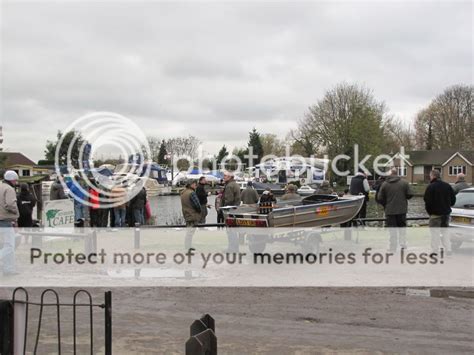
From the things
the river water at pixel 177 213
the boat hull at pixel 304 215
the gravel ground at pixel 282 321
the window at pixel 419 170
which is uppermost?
the window at pixel 419 170

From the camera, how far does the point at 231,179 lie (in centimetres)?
1338

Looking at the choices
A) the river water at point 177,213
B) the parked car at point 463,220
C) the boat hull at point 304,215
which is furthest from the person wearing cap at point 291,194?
the river water at point 177,213

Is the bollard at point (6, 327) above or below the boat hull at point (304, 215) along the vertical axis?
below

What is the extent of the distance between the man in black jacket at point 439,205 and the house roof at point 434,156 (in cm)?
7061

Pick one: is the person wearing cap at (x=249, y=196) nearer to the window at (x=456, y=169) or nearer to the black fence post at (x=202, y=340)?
the black fence post at (x=202, y=340)

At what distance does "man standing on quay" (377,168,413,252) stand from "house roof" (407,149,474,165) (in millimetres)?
70333

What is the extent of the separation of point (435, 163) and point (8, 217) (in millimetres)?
77936

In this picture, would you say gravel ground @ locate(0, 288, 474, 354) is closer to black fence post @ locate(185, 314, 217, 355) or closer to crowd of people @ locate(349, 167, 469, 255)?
black fence post @ locate(185, 314, 217, 355)

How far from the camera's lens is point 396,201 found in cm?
1234

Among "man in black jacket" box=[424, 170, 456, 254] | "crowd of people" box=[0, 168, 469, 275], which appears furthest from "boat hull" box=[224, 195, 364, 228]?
"man in black jacket" box=[424, 170, 456, 254]

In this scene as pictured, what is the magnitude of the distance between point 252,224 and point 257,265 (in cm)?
84

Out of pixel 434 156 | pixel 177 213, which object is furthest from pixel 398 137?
pixel 177 213

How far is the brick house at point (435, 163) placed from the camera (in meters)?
76.8

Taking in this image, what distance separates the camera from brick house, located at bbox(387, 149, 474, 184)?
252 feet
